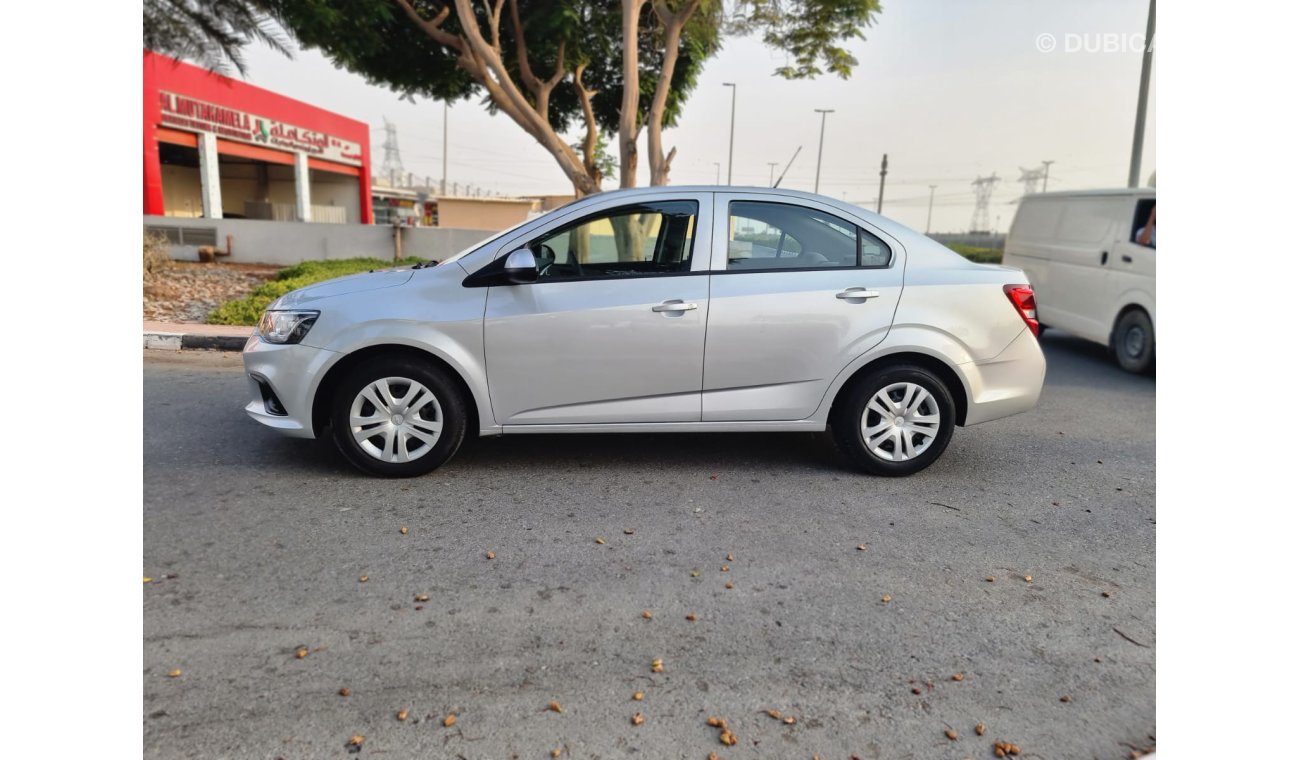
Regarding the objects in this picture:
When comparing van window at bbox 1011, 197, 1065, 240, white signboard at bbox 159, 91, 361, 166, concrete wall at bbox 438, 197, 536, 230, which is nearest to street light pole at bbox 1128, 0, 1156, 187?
van window at bbox 1011, 197, 1065, 240

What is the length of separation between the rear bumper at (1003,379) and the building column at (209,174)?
79.3 feet

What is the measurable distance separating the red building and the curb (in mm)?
10762

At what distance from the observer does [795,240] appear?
4324 mm

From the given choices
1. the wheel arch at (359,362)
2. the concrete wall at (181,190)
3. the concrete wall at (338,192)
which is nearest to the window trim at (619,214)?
the wheel arch at (359,362)

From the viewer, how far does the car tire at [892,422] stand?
4.29m

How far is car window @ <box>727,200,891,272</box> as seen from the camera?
4254 millimetres

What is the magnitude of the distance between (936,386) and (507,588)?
8.70ft

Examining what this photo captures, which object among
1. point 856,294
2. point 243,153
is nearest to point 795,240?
point 856,294

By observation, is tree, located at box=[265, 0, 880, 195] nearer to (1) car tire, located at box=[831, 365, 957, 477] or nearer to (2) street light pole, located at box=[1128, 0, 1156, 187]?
(2) street light pole, located at box=[1128, 0, 1156, 187]

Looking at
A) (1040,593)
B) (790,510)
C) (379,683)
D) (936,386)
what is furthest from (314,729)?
(936,386)

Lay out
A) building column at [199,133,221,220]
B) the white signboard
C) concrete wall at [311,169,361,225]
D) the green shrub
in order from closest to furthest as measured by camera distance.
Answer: the green shrub, the white signboard, building column at [199,133,221,220], concrete wall at [311,169,361,225]

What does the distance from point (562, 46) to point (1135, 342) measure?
28.4 feet

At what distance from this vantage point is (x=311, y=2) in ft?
29.2

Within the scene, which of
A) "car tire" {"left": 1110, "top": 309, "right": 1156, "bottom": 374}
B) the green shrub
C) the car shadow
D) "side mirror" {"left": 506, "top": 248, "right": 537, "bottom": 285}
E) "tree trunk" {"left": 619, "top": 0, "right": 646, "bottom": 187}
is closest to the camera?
"side mirror" {"left": 506, "top": 248, "right": 537, "bottom": 285}
